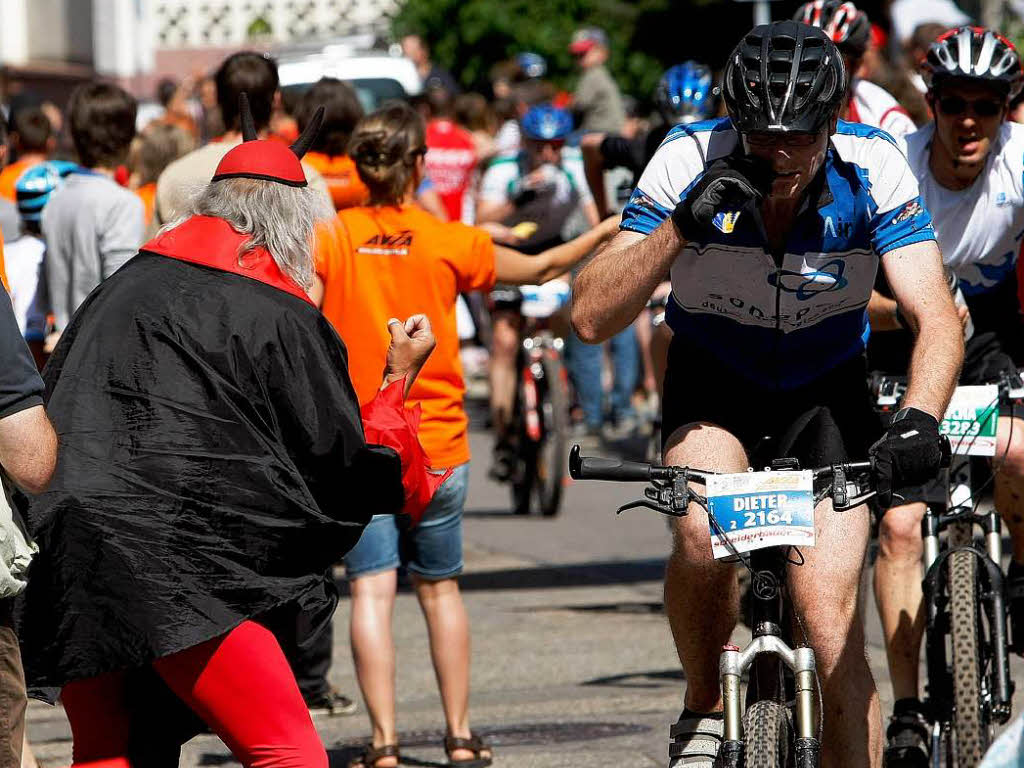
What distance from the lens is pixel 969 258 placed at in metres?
6.25

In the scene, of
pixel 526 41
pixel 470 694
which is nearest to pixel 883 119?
pixel 470 694

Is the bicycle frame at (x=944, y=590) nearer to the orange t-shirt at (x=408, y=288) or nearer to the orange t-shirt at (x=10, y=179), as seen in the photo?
the orange t-shirt at (x=408, y=288)

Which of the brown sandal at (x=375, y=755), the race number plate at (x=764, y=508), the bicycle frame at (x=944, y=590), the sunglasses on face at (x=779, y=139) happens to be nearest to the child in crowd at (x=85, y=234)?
the brown sandal at (x=375, y=755)

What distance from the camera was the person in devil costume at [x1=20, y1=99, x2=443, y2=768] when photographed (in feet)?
13.5

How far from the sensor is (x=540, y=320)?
39.3 ft

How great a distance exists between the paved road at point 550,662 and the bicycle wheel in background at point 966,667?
102 cm

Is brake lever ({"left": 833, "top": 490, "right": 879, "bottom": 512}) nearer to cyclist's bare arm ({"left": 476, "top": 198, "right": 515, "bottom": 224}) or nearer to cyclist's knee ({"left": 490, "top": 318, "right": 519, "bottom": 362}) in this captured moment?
cyclist's knee ({"left": 490, "top": 318, "right": 519, "bottom": 362})

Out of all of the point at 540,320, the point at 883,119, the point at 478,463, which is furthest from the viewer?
the point at 478,463

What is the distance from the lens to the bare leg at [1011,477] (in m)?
5.89

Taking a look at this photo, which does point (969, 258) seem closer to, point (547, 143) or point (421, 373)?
point (421, 373)

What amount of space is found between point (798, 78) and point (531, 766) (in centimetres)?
282

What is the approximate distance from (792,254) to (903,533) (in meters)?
1.61

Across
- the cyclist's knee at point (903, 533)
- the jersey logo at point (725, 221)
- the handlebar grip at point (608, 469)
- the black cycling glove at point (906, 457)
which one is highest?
the jersey logo at point (725, 221)

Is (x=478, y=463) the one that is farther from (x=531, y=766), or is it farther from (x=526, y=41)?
(x=526, y=41)
